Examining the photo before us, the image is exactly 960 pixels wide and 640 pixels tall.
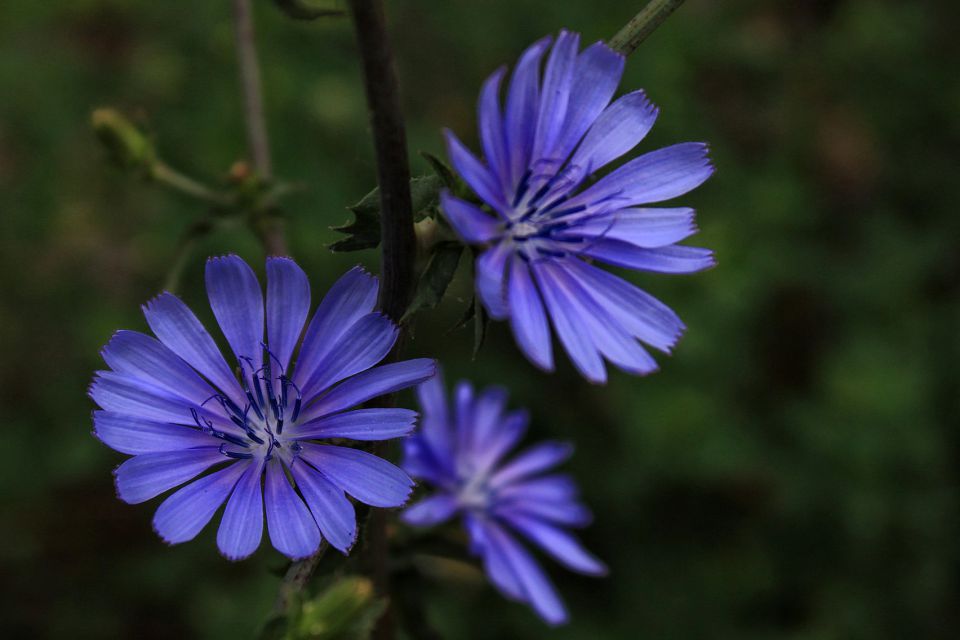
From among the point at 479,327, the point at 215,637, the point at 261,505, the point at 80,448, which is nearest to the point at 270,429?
the point at 261,505

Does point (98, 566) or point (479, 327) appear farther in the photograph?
point (98, 566)

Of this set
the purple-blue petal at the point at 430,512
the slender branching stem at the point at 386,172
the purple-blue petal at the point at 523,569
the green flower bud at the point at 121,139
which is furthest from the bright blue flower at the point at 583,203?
the green flower bud at the point at 121,139

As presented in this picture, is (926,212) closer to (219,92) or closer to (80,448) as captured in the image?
(219,92)

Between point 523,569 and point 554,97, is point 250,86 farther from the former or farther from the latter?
point 523,569

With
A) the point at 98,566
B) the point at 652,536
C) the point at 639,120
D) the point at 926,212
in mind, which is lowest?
the point at 652,536

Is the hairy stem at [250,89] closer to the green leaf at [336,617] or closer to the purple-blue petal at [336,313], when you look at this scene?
the purple-blue petal at [336,313]

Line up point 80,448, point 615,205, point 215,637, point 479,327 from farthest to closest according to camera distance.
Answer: point 80,448, point 215,637, point 615,205, point 479,327

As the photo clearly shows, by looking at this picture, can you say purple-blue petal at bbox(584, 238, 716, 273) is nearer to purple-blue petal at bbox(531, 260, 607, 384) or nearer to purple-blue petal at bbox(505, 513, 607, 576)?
purple-blue petal at bbox(531, 260, 607, 384)

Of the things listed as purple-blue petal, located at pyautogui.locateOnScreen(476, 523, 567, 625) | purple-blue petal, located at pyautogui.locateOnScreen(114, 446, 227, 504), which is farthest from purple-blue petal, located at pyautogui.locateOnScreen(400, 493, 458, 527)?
purple-blue petal, located at pyautogui.locateOnScreen(114, 446, 227, 504)
